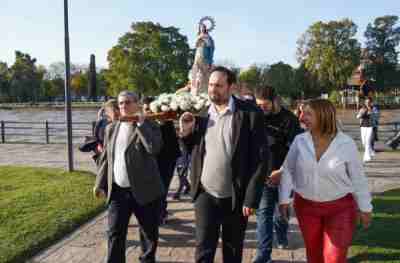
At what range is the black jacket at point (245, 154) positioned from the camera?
331 centimetres

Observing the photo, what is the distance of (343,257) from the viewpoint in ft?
10.7

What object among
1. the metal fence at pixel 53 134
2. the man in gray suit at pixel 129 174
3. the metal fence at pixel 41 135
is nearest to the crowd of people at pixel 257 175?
the man in gray suit at pixel 129 174

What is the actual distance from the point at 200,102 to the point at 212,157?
88 cm

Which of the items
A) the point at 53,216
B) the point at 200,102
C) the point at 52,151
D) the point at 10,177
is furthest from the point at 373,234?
the point at 52,151

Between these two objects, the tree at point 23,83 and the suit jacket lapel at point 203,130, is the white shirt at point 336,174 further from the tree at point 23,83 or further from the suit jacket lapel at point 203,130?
the tree at point 23,83

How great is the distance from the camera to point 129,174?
406cm

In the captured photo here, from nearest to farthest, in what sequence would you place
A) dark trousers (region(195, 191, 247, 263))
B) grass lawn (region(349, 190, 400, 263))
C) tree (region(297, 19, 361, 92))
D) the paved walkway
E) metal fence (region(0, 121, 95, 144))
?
dark trousers (region(195, 191, 247, 263)), grass lawn (region(349, 190, 400, 263)), the paved walkway, metal fence (region(0, 121, 95, 144)), tree (region(297, 19, 361, 92))

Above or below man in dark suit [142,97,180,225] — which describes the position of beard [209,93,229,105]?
above

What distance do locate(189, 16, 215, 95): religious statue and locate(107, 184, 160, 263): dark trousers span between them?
501 cm

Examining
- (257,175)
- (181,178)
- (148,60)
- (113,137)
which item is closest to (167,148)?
(113,137)

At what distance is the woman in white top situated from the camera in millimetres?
3307

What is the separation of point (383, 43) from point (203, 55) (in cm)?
6540

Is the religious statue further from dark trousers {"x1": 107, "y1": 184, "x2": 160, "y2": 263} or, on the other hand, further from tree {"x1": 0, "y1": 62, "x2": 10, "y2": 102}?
tree {"x1": 0, "y1": 62, "x2": 10, "y2": 102}

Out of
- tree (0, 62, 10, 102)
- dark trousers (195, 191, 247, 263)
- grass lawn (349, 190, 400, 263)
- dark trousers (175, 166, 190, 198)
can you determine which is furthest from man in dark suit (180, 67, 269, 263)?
tree (0, 62, 10, 102)
